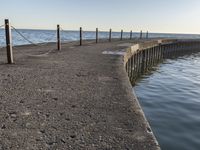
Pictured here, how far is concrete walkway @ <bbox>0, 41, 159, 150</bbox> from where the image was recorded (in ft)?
9.59

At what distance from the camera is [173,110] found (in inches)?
314

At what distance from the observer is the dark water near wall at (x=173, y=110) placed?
18.3 feet

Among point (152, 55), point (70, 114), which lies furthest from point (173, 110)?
point (152, 55)

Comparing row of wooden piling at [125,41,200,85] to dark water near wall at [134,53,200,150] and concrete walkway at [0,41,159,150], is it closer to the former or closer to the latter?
dark water near wall at [134,53,200,150]

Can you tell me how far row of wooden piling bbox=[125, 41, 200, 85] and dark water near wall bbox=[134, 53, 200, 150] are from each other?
1662 mm

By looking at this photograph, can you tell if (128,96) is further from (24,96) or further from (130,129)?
(24,96)

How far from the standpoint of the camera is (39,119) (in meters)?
3.55

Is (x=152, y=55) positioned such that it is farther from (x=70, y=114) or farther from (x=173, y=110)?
(x=70, y=114)

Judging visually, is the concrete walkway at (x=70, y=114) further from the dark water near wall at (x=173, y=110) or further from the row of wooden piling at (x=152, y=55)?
the row of wooden piling at (x=152, y=55)

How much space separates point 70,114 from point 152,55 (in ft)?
67.2

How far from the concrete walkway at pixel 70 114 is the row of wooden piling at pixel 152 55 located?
698cm

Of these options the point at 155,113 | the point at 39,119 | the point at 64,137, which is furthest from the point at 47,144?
the point at 155,113

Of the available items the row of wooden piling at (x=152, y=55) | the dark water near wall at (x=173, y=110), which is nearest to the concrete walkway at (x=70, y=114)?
the dark water near wall at (x=173, y=110)

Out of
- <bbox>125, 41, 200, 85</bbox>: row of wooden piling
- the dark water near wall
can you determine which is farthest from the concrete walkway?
<bbox>125, 41, 200, 85</bbox>: row of wooden piling
